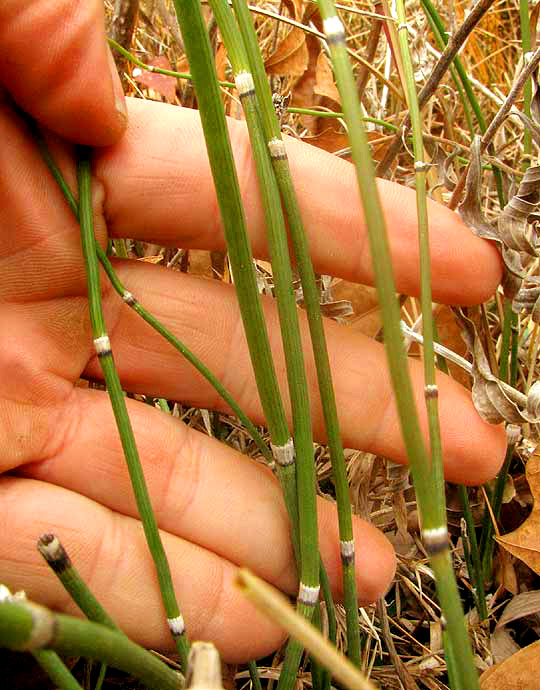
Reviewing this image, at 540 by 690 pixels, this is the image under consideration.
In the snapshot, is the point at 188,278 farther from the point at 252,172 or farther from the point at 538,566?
the point at 538,566

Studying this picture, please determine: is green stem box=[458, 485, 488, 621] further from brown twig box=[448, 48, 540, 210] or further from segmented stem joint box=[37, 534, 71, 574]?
segmented stem joint box=[37, 534, 71, 574]

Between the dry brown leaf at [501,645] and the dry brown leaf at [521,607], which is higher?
the dry brown leaf at [521,607]

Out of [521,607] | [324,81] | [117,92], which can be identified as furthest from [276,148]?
[521,607]

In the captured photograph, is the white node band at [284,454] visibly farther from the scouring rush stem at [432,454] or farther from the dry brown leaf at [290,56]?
the dry brown leaf at [290,56]

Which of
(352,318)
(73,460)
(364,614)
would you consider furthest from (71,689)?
(352,318)

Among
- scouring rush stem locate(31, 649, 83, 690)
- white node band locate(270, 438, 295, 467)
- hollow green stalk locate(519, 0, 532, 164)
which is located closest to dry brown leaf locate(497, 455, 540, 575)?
white node band locate(270, 438, 295, 467)

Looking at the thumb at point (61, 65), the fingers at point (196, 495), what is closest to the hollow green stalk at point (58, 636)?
the fingers at point (196, 495)
